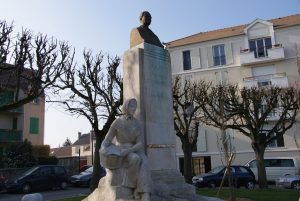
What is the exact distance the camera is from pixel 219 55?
3838 centimetres

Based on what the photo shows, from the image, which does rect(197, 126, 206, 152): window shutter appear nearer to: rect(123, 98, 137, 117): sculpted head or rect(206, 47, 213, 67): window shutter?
rect(206, 47, 213, 67): window shutter

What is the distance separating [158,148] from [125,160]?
127 centimetres

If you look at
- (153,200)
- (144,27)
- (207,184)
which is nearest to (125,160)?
(153,200)

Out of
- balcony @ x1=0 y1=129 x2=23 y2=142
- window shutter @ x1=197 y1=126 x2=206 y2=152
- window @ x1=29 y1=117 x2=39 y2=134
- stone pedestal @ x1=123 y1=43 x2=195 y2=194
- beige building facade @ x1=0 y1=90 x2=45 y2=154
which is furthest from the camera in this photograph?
window @ x1=29 y1=117 x2=39 y2=134

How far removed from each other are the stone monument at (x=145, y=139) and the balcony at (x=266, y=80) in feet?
88.2

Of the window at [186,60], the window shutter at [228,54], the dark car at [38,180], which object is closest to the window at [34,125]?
the dark car at [38,180]

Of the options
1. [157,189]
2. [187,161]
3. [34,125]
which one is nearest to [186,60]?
[34,125]

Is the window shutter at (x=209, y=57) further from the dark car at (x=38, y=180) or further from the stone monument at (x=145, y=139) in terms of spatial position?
the stone monument at (x=145, y=139)

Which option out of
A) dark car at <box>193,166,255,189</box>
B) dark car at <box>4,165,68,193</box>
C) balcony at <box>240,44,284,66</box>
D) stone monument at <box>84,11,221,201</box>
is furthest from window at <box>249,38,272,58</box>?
stone monument at <box>84,11,221,201</box>

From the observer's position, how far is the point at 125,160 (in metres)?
7.55

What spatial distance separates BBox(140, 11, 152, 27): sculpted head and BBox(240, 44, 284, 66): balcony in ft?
92.5

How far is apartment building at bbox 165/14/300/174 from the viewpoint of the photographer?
3494 cm

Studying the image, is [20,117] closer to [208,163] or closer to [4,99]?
[4,99]

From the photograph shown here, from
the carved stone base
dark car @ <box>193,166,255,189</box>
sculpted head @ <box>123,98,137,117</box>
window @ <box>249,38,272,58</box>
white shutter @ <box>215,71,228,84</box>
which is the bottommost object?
dark car @ <box>193,166,255,189</box>
